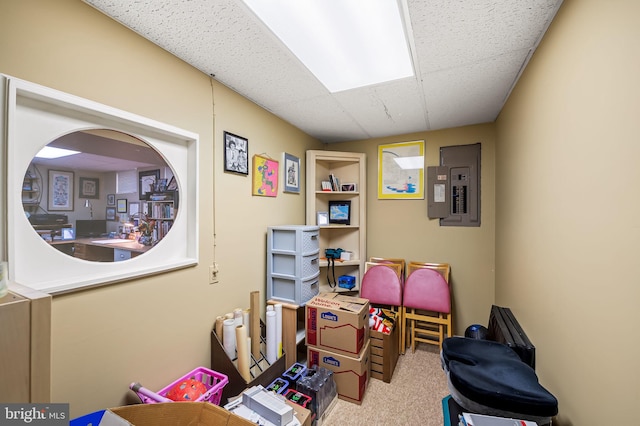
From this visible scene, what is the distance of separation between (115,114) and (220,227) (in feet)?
3.10

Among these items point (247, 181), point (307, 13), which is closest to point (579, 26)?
point (307, 13)

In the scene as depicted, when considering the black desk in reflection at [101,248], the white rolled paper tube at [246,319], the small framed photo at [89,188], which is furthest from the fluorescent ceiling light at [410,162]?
the small framed photo at [89,188]

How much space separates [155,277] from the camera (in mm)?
1512

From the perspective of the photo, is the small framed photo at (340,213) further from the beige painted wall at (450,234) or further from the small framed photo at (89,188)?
the small framed photo at (89,188)

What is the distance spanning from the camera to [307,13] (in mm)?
1300

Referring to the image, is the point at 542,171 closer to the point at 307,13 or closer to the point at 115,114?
the point at 307,13

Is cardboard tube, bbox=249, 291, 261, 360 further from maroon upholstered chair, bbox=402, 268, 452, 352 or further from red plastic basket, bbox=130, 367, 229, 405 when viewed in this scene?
maroon upholstered chair, bbox=402, 268, 452, 352

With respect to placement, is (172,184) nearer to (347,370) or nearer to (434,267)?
(347,370)

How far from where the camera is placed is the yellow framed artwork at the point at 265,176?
2285 mm

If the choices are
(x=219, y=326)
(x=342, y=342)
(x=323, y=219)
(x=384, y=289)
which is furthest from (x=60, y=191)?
(x=384, y=289)

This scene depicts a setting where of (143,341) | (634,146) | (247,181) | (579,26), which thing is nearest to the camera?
(634,146)

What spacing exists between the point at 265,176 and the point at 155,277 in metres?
1.25

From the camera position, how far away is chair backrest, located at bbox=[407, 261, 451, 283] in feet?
9.13

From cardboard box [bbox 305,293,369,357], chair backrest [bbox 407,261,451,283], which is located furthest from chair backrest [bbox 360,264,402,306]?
cardboard box [bbox 305,293,369,357]
